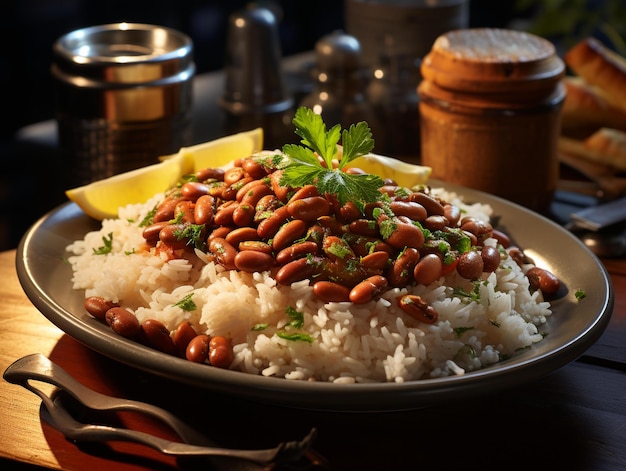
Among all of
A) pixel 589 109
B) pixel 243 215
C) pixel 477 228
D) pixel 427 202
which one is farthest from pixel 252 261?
pixel 589 109

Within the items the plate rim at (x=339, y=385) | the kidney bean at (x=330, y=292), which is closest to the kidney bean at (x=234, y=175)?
the kidney bean at (x=330, y=292)

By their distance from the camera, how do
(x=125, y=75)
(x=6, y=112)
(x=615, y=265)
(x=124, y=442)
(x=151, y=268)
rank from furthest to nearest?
(x=6, y=112) → (x=125, y=75) → (x=615, y=265) → (x=151, y=268) → (x=124, y=442)

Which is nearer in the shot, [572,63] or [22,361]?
[22,361]

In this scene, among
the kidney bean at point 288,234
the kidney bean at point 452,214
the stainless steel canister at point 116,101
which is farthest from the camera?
the stainless steel canister at point 116,101

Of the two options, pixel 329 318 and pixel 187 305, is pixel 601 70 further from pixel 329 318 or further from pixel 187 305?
pixel 187 305

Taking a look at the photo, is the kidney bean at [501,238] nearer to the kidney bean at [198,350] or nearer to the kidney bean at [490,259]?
the kidney bean at [490,259]

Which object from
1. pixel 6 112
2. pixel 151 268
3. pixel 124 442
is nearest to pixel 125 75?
pixel 151 268

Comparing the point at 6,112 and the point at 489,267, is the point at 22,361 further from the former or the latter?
the point at 6,112

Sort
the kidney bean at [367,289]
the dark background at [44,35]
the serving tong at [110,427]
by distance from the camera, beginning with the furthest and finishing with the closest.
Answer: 1. the dark background at [44,35]
2. the kidney bean at [367,289]
3. the serving tong at [110,427]
